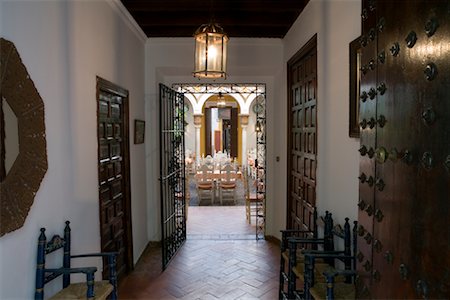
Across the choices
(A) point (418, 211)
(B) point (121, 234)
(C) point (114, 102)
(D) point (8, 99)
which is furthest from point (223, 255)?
(A) point (418, 211)

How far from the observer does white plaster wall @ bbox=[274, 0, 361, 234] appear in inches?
90.4

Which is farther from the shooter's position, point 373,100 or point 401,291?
point 373,100

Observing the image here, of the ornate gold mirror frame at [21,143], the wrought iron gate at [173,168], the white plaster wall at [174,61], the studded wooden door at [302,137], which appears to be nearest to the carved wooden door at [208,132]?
the wrought iron gate at [173,168]

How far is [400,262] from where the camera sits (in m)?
1.04

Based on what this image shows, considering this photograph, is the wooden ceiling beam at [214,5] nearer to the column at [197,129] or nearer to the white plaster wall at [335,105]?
the white plaster wall at [335,105]

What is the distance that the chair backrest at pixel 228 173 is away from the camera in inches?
314

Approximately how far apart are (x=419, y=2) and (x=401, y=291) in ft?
2.84

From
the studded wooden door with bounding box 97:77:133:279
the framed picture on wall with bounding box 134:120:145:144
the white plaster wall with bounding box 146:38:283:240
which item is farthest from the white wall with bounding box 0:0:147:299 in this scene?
the white plaster wall with bounding box 146:38:283:240

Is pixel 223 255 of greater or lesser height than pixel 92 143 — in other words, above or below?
below

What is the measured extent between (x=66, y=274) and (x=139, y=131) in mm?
2175

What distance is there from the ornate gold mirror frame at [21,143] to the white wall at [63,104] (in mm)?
93

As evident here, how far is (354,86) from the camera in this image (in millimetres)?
2227

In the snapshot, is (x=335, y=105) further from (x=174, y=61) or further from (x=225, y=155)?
(x=225, y=155)

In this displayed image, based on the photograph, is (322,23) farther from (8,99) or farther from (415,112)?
(8,99)
